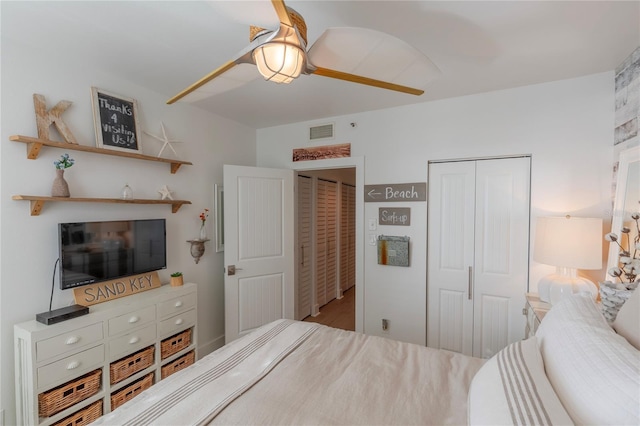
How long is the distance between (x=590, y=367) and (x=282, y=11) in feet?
4.53

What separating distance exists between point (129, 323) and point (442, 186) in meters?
2.77

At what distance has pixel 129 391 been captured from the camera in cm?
200

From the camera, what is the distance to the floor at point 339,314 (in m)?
3.73

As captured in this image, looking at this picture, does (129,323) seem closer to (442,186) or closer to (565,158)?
(442,186)

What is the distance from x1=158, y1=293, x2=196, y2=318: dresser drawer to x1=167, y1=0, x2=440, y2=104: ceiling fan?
1.75 metres

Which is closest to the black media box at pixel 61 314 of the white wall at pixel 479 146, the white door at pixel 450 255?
the white wall at pixel 479 146

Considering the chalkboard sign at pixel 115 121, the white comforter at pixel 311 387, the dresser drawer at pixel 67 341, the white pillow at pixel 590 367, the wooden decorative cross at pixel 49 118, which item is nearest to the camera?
the white pillow at pixel 590 367

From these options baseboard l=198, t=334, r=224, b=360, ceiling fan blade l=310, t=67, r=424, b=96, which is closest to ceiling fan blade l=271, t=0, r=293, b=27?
ceiling fan blade l=310, t=67, r=424, b=96

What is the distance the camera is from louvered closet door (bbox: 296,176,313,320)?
148 inches

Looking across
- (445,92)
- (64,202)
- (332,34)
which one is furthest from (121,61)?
(445,92)

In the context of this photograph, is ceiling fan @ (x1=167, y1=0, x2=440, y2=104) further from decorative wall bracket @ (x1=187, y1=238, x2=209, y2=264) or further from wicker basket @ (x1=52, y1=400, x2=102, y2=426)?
wicker basket @ (x1=52, y1=400, x2=102, y2=426)

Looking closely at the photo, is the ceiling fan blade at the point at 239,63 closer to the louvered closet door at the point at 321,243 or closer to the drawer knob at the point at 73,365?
the drawer knob at the point at 73,365

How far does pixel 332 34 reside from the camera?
1037 mm

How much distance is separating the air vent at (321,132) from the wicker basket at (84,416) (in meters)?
2.84
